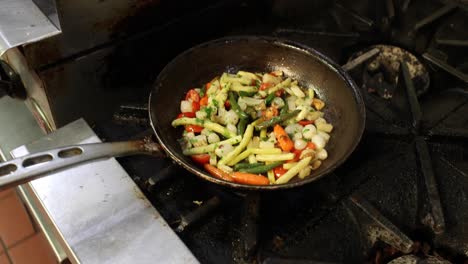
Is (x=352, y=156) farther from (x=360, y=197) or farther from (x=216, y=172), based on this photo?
(x=216, y=172)

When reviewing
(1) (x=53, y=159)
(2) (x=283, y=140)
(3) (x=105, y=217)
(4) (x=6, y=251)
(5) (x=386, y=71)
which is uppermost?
(5) (x=386, y=71)

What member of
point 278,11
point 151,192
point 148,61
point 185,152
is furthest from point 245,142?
point 278,11

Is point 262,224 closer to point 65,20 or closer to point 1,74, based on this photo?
point 65,20

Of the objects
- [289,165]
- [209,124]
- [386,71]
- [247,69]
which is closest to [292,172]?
[289,165]

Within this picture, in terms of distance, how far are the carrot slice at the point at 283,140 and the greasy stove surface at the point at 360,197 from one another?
0.12 m

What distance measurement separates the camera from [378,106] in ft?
4.02

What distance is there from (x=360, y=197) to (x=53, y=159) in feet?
2.17

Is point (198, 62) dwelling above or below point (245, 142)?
above

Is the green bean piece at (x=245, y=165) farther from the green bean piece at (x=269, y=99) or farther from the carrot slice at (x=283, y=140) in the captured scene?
the green bean piece at (x=269, y=99)

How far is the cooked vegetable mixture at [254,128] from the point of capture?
1.03m

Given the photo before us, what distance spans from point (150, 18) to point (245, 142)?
42cm

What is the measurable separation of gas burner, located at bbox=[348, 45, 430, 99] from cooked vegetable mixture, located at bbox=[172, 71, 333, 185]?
26cm

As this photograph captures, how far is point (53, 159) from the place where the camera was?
2.66 ft

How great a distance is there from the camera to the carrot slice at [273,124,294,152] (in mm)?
1075
